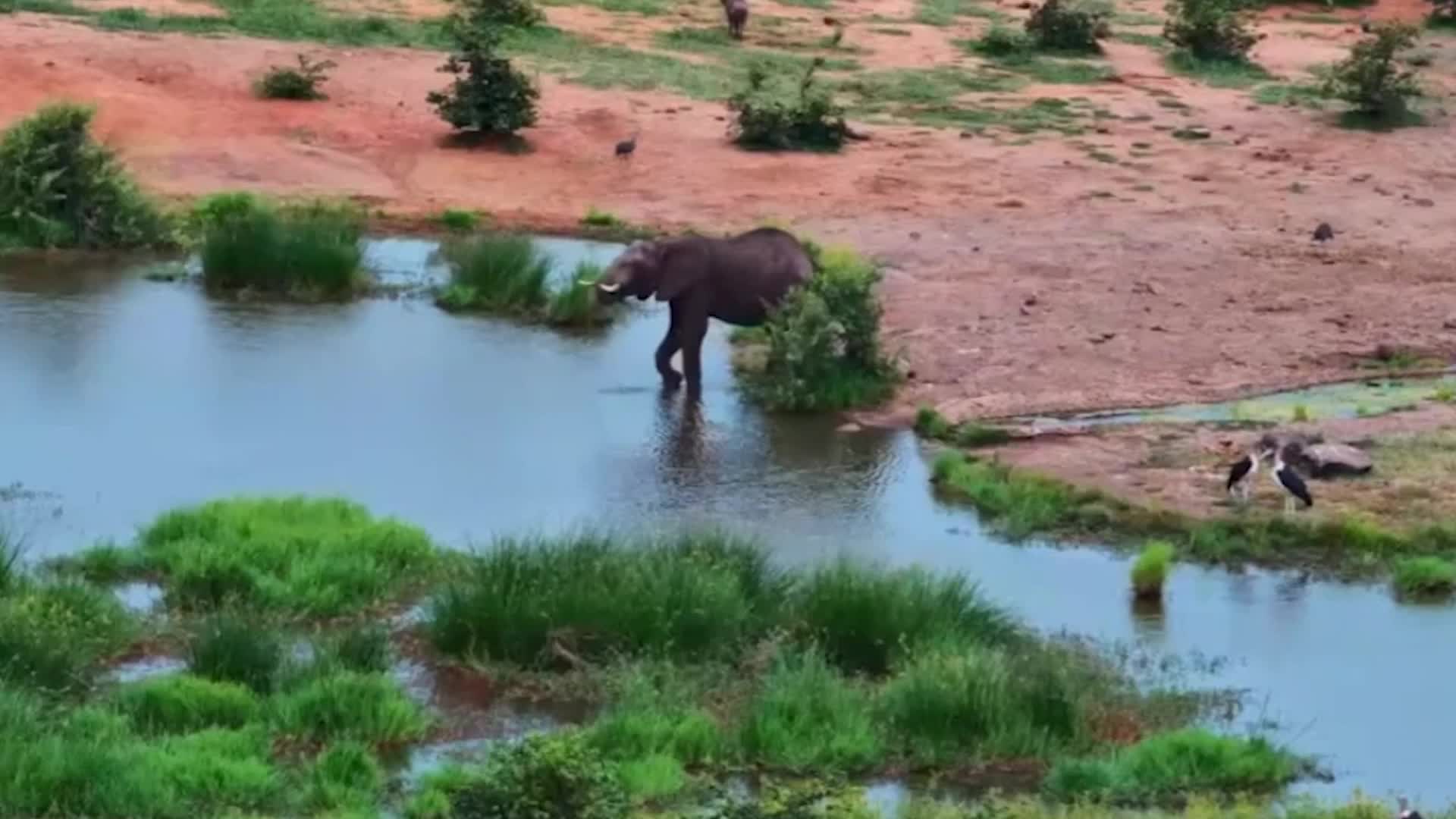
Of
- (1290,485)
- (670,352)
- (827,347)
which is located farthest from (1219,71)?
(1290,485)

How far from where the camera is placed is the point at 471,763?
10969mm

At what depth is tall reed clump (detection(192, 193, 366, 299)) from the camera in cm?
1966

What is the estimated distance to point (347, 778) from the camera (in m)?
10.5

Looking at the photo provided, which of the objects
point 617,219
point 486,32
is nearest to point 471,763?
point 617,219

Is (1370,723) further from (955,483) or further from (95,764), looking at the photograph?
(95,764)

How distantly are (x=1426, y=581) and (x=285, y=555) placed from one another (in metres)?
5.51

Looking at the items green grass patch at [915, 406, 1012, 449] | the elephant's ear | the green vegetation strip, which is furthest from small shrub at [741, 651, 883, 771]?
the elephant's ear

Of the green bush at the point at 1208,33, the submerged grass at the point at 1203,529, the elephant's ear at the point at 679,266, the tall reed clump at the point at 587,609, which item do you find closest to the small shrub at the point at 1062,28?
the green bush at the point at 1208,33

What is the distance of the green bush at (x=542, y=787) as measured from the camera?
909cm

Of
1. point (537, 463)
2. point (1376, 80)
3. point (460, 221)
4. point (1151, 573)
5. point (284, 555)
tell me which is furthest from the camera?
point (1376, 80)

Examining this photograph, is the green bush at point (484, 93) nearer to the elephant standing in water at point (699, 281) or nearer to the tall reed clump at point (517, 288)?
the tall reed clump at point (517, 288)

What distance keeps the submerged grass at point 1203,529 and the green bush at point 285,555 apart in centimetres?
331

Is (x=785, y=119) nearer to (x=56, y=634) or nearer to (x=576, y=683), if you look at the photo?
(x=576, y=683)

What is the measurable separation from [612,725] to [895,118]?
1627cm
